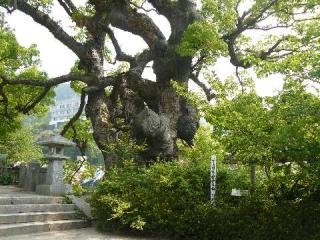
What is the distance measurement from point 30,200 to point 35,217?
0.98 m

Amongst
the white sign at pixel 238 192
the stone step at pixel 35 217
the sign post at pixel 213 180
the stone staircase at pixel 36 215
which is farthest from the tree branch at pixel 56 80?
the white sign at pixel 238 192

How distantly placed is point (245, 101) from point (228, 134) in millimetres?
812

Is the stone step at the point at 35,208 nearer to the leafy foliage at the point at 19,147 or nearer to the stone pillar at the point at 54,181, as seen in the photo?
the stone pillar at the point at 54,181

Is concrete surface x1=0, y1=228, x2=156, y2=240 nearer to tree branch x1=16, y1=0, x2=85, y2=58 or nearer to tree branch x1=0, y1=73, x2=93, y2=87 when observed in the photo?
tree branch x1=0, y1=73, x2=93, y2=87

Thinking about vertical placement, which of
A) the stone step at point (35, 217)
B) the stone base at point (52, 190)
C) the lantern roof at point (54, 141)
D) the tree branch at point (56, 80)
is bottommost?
the stone step at point (35, 217)

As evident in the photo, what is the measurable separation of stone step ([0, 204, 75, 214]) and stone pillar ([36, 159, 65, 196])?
3.86ft

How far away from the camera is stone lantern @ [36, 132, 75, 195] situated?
12305 millimetres

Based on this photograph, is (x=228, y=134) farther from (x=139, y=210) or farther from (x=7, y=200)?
(x=7, y=200)

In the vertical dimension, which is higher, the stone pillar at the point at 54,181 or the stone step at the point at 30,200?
the stone pillar at the point at 54,181

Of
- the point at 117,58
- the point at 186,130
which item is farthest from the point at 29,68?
the point at 186,130

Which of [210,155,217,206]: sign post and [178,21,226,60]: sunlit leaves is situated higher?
[178,21,226,60]: sunlit leaves

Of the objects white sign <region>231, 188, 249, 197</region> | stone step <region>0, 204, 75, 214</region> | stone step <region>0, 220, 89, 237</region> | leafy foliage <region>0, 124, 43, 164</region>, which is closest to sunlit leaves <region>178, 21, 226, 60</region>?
white sign <region>231, 188, 249, 197</region>

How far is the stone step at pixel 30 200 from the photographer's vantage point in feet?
33.7

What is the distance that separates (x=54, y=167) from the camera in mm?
12617
